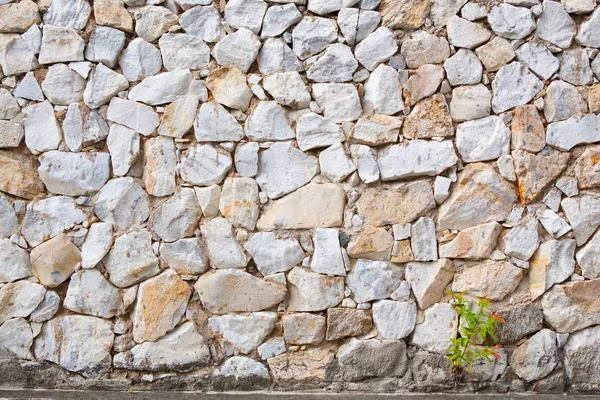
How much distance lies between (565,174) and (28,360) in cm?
265

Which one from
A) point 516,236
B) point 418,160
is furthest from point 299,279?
point 516,236

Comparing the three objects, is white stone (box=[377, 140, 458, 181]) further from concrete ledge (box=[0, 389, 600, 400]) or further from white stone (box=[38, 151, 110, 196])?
white stone (box=[38, 151, 110, 196])

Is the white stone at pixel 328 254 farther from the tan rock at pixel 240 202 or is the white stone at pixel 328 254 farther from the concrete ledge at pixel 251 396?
the concrete ledge at pixel 251 396


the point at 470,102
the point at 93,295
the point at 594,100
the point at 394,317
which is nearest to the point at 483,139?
the point at 470,102

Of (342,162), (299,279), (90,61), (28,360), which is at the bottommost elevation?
(28,360)

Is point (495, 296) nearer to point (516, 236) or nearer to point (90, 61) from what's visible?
point (516, 236)

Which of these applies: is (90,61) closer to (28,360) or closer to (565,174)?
(28,360)

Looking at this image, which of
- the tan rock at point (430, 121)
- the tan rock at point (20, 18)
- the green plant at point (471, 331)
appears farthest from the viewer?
the tan rock at point (20, 18)

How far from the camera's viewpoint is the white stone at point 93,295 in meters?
2.99

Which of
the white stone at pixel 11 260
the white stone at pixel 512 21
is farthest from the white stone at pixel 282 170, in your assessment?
the white stone at pixel 11 260

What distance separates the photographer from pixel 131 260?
298cm

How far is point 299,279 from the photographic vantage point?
2.96 metres

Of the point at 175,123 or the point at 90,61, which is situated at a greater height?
the point at 90,61

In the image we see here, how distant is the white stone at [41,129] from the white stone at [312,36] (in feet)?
3.94
